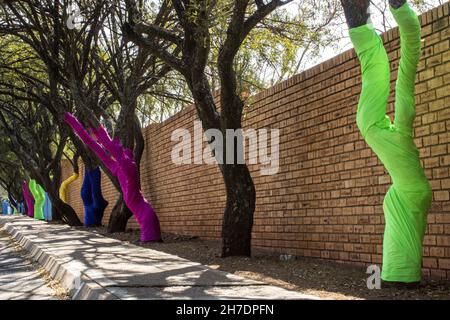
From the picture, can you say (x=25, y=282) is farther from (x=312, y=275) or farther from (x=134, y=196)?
(x=134, y=196)

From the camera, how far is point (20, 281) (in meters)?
8.33

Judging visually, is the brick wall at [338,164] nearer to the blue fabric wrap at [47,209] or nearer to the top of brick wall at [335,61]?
the top of brick wall at [335,61]

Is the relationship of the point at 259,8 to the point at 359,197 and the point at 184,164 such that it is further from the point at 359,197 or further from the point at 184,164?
the point at 184,164

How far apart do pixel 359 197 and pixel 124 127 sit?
27.8ft

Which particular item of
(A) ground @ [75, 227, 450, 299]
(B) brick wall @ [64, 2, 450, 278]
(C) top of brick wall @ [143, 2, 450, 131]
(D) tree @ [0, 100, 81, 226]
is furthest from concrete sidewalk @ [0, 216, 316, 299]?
(D) tree @ [0, 100, 81, 226]

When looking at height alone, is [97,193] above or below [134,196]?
above

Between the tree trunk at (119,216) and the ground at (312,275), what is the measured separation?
542 centimetres

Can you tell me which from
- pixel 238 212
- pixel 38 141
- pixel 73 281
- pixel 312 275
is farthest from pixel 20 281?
pixel 38 141

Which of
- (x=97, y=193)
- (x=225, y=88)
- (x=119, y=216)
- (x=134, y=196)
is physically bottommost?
(x=119, y=216)

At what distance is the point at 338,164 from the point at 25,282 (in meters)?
4.58

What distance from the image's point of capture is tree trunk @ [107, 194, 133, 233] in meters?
16.4
